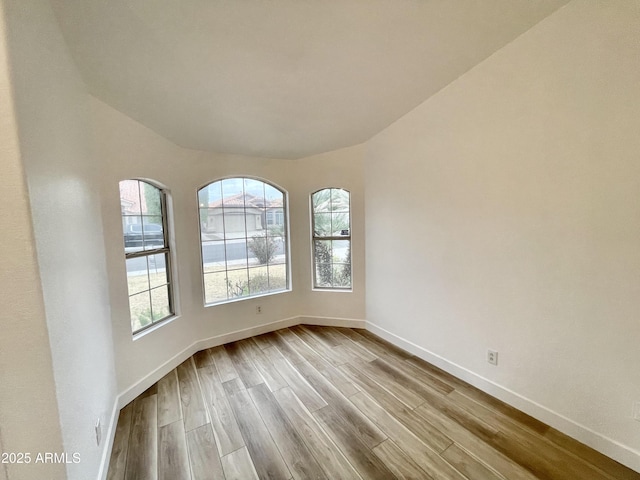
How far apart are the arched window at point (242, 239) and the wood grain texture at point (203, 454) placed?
59.4 inches

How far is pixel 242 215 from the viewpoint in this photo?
330 cm

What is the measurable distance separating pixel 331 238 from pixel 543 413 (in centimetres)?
259

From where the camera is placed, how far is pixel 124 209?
7.39 feet

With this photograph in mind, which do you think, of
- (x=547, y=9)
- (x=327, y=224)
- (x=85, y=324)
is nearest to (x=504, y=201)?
(x=547, y=9)

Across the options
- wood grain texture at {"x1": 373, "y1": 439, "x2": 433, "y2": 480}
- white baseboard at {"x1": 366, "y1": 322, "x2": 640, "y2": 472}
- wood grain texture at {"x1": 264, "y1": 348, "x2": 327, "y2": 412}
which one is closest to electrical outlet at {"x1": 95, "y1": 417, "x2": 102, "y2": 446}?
wood grain texture at {"x1": 264, "y1": 348, "x2": 327, "y2": 412}

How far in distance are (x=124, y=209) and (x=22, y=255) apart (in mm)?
1625

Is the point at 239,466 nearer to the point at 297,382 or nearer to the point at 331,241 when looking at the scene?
the point at 297,382

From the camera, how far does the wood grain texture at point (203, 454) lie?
1519 mm

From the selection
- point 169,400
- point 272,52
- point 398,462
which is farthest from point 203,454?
point 272,52

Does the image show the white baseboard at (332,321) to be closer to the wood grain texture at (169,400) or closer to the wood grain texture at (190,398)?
the wood grain texture at (190,398)

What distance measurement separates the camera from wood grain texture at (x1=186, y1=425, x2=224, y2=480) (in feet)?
4.98

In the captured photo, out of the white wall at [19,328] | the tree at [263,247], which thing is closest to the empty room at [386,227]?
the white wall at [19,328]

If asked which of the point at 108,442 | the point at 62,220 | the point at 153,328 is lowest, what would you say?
A: the point at 108,442

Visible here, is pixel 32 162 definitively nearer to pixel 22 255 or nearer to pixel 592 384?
pixel 22 255
